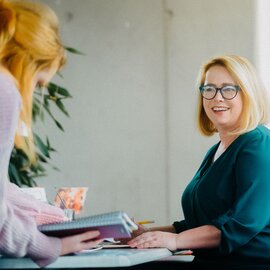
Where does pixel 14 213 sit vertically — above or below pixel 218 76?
below

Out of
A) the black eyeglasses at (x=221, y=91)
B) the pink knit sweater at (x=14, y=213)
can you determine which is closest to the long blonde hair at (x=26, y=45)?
the black eyeglasses at (x=221, y=91)

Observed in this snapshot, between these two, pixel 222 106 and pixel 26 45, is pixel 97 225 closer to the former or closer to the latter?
pixel 222 106

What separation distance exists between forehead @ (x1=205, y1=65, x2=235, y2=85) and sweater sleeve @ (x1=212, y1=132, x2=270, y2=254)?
350mm

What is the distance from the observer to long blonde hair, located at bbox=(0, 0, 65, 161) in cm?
250

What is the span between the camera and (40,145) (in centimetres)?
390

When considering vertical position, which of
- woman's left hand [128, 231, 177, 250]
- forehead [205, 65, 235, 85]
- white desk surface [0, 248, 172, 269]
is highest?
forehead [205, 65, 235, 85]

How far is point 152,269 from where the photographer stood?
2.35 m

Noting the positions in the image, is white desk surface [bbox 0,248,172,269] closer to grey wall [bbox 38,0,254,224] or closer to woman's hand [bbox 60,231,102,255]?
woman's hand [bbox 60,231,102,255]

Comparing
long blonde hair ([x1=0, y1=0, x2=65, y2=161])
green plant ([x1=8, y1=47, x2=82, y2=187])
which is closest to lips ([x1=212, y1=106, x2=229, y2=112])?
long blonde hair ([x1=0, y1=0, x2=65, y2=161])

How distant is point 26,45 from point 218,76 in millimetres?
799

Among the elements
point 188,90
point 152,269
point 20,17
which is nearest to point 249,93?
point 152,269

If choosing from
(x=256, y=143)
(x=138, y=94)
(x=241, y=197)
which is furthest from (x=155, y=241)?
(x=138, y=94)

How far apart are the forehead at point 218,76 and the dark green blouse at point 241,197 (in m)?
0.23

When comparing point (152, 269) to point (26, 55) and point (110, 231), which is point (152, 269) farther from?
point (26, 55)
